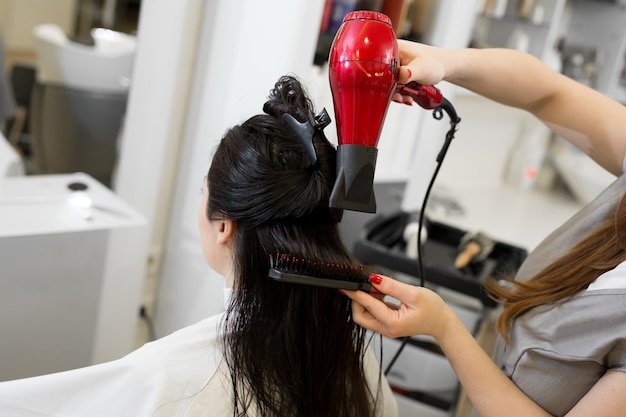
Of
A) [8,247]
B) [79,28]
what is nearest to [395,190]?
[79,28]

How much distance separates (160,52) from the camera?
6.73ft

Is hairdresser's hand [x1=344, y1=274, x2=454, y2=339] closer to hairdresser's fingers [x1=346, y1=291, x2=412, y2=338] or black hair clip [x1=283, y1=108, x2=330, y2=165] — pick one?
hairdresser's fingers [x1=346, y1=291, x2=412, y2=338]

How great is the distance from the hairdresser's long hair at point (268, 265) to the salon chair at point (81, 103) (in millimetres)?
1120

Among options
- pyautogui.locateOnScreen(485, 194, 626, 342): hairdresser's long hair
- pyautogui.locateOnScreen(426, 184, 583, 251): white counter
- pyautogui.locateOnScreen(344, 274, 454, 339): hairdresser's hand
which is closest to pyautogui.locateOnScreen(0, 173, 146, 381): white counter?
pyautogui.locateOnScreen(344, 274, 454, 339): hairdresser's hand

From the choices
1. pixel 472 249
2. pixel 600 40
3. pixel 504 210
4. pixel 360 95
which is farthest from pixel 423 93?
pixel 600 40

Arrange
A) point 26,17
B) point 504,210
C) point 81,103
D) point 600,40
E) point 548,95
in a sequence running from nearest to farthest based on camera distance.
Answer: point 548,95
point 26,17
point 81,103
point 504,210
point 600,40

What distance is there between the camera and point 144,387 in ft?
3.56

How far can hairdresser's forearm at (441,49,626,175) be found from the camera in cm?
125

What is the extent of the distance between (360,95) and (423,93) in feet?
0.66

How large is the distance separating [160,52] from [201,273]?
710mm

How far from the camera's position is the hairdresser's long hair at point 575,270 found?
1046 millimetres

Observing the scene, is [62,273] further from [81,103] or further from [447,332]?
[447,332]

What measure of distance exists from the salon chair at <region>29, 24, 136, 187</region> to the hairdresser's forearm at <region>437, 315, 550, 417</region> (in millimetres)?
1478

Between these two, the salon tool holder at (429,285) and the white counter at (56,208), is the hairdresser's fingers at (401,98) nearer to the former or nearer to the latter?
the white counter at (56,208)
